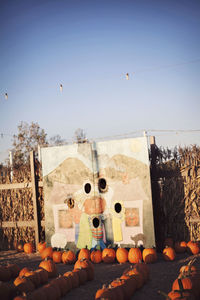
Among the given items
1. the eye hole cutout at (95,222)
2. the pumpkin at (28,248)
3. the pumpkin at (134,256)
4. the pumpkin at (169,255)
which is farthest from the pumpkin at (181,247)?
the pumpkin at (28,248)

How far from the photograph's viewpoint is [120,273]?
6.21m

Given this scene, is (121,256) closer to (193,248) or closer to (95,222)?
(95,222)

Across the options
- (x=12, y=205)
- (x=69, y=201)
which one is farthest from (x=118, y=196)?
(x=12, y=205)

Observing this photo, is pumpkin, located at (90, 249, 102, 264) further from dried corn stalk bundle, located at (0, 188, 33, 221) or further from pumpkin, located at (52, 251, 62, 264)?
dried corn stalk bundle, located at (0, 188, 33, 221)

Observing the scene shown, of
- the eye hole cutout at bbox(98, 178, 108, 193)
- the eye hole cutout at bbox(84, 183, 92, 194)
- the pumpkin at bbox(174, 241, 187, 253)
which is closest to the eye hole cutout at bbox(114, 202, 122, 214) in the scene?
the eye hole cutout at bbox(98, 178, 108, 193)

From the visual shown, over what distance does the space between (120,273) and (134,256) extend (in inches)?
28.7

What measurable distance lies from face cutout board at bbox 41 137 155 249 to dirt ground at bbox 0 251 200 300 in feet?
2.26

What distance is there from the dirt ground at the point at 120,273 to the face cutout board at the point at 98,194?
2.26 feet

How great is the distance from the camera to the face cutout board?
24.1 feet

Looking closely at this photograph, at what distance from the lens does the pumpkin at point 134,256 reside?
22.4ft

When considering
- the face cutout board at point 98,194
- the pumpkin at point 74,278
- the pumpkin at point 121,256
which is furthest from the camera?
the face cutout board at point 98,194

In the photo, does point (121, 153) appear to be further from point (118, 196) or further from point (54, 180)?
point (54, 180)

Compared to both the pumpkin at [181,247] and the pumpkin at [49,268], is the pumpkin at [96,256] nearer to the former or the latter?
the pumpkin at [49,268]

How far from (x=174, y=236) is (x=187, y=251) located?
51cm
